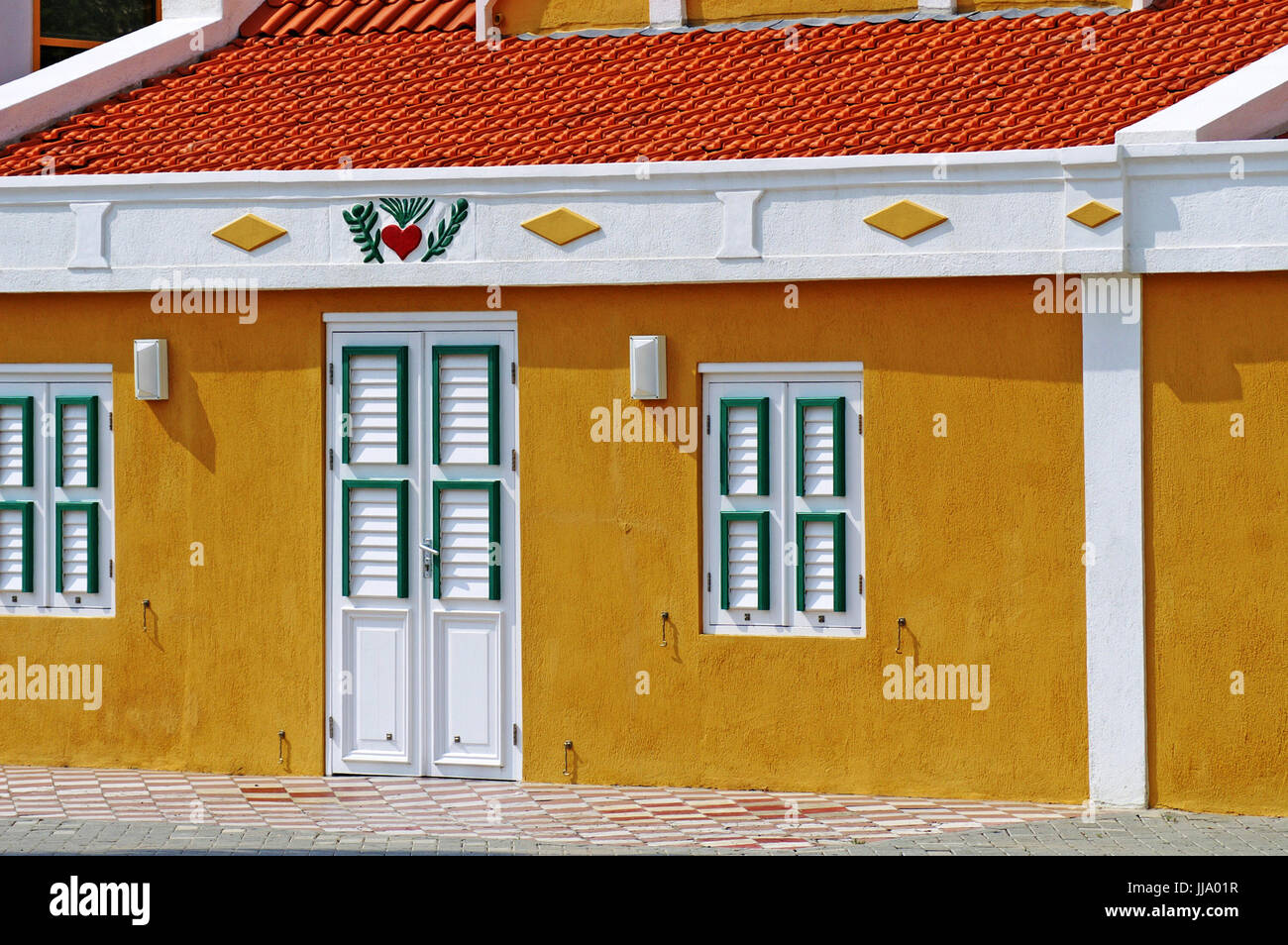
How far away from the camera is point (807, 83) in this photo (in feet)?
40.3

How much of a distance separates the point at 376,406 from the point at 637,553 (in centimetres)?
196

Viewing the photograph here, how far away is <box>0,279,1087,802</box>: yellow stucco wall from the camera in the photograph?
10617 mm

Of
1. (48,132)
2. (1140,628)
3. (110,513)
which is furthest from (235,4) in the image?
(1140,628)

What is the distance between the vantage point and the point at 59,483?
39.4 feet

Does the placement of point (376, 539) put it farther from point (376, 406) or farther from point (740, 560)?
point (740, 560)

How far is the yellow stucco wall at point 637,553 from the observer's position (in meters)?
10.6

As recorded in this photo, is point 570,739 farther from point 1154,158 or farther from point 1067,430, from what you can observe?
point 1154,158

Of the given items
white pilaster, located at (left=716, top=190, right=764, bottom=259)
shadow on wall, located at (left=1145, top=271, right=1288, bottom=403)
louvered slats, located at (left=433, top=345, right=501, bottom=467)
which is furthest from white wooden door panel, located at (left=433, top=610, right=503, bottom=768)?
shadow on wall, located at (left=1145, top=271, right=1288, bottom=403)

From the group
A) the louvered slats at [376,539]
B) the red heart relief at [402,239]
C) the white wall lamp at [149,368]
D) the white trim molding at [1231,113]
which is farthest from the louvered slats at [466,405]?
the white trim molding at [1231,113]

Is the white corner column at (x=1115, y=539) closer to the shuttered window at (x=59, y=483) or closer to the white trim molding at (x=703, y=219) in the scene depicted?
the white trim molding at (x=703, y=219)

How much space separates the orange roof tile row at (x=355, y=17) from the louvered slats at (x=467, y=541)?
460 cm

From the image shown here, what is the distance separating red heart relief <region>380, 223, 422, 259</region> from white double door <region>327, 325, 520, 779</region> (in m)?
0.55

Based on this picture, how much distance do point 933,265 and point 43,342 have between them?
589cm

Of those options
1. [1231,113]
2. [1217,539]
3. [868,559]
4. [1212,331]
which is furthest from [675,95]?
[1217,539]
